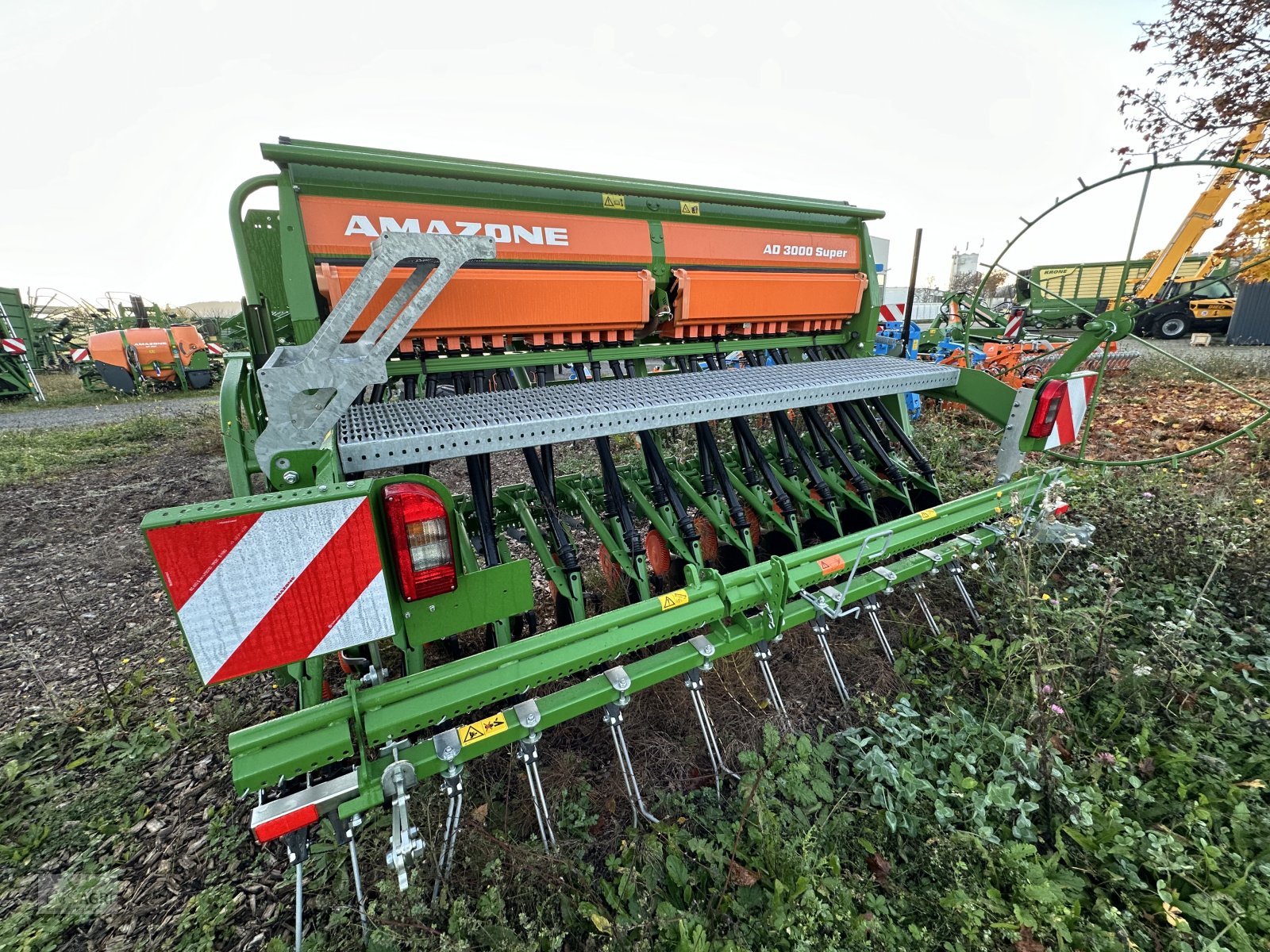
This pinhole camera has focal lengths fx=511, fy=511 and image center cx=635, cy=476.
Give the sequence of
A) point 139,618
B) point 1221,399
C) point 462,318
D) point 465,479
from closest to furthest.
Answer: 1. point 462,318
2. point 139,618
3. point 465,479
4. point 1221,399

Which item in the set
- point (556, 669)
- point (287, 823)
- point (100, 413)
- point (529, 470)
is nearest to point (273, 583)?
point (287, 823)

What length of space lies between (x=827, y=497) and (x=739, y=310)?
1227mm

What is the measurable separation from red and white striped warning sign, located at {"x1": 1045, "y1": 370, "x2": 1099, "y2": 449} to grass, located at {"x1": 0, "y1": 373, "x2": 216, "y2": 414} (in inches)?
623

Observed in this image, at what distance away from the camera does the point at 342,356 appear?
4.75 ft

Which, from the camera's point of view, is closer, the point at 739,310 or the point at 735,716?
the point at 735,716

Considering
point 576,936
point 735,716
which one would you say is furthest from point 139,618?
point 735,716

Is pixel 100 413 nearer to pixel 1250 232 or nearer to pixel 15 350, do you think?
pixel 15 350

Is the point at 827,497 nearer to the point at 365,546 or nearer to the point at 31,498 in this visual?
the point at 365,546

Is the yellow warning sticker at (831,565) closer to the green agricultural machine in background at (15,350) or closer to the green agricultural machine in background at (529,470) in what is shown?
the green agricultural machine in background at (529,470)

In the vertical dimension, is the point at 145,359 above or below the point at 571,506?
above

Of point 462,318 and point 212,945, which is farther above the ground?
point 462,318

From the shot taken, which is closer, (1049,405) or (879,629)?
(879,629)

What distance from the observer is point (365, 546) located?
1.34m

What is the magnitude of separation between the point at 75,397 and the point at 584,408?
52.3ft
